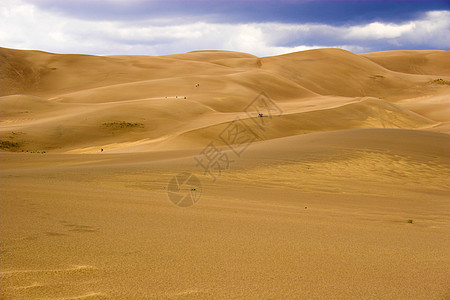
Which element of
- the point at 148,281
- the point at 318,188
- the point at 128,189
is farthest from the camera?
the point at 318,188

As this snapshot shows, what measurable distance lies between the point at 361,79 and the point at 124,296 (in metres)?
67.0

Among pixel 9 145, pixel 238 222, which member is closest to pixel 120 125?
pixel 9 145

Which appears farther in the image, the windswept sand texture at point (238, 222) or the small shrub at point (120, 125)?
the small shrub at point (120, 125)

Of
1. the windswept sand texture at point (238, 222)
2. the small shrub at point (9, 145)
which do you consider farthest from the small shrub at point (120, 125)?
the small shrub at point (9, 145)

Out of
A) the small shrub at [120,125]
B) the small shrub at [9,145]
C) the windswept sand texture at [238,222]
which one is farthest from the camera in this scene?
the small shrub at [120,125]

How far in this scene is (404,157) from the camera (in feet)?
44.3

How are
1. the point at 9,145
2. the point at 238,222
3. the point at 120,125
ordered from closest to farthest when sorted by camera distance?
the point at 238,222, the point at 9,145, the point at 120,125

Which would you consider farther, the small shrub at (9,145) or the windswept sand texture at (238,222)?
the small shrub at (9,145)

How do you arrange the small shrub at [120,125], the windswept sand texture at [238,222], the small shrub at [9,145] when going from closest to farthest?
the windswept sand texture at [238,222]
the small shrub at [9,145]
the small shrub at [120,125]

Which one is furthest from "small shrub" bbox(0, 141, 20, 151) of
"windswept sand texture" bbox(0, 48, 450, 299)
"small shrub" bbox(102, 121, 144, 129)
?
"small shrub" bbox(102, 121, 144, 129)

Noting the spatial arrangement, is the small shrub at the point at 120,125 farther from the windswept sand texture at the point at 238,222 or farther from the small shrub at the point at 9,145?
the small shrub at the point at 9,145

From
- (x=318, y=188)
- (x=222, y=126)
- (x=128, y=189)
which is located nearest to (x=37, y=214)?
(x=128, y=189)

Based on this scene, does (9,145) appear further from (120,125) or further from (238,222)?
(238,222)

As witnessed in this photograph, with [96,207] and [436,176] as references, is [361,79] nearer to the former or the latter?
[436,176]
